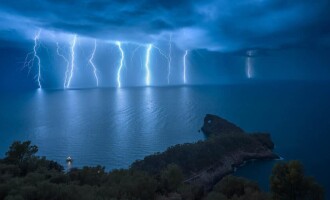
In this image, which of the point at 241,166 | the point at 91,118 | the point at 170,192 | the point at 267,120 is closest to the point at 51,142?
the point at 91,118

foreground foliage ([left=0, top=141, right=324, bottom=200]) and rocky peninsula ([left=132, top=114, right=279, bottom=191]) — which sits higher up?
foreground foliage ([left=0, top=141, right=324, bottom=200])

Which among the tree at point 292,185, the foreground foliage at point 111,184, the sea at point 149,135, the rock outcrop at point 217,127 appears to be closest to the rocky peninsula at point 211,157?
the sea at point 149,135

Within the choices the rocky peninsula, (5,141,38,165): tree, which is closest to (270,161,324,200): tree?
the rocky peninsula

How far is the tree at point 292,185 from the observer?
55.9ft

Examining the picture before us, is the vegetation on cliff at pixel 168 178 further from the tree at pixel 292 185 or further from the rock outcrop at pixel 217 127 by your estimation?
the rock outcrop at pixel 217 127

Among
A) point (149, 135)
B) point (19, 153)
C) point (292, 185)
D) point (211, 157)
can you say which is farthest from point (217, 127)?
point (19, 153)

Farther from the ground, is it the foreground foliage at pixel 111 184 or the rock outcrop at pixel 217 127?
the foreground foliage at pixel 111 184

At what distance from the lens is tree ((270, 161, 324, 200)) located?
55.9ft

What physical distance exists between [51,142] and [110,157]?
14387 mm

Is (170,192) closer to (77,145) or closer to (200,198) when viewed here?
(200,198)

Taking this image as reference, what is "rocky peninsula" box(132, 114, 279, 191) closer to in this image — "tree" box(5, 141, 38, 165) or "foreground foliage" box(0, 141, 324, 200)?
"foreground foliage" box(0, 141, 324, 200)

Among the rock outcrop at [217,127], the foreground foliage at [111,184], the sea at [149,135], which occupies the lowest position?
the sea at [149,135]

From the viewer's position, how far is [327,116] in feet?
236

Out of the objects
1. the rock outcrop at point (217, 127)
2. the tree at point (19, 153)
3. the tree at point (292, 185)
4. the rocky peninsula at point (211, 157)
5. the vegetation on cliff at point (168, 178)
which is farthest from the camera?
the rock outcrop at point (217, 127)
